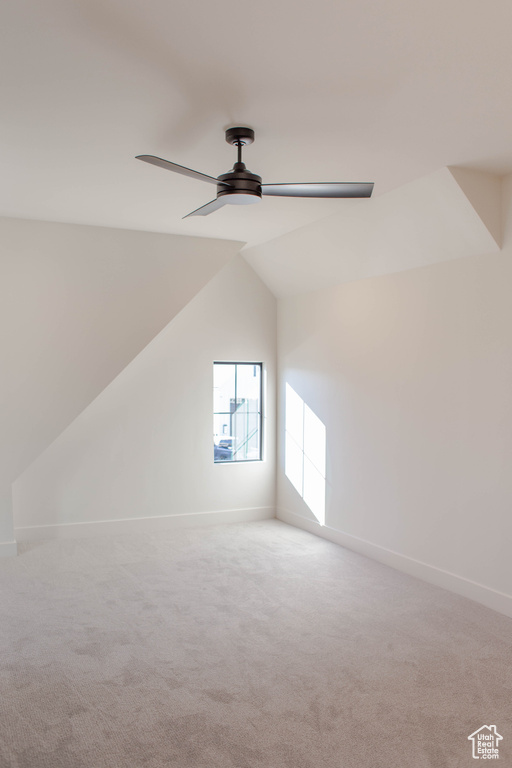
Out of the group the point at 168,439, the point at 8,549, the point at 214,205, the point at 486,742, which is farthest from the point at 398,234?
the point at 8,549

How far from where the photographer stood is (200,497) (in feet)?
21.6

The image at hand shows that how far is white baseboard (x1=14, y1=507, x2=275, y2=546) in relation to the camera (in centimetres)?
589

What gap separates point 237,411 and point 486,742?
4524 millimetres

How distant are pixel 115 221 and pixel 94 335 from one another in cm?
103

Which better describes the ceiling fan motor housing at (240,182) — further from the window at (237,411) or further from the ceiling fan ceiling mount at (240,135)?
the window at (237,411)

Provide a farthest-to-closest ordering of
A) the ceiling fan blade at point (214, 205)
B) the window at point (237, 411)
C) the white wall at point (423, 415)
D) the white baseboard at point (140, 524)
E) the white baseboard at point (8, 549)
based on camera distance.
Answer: the window at point (237, 411) → the white baseboard at point (140, 524) → the white baseboard at point (8, 549) → the white wall at point (423, 415) → the ceiling fan blade at point (214, 205)

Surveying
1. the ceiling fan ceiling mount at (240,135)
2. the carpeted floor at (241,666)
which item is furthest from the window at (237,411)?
the ceiling fan ceiling mount at (240,135)

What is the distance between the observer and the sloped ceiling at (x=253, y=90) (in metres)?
2.32

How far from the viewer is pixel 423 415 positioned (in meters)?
4.84

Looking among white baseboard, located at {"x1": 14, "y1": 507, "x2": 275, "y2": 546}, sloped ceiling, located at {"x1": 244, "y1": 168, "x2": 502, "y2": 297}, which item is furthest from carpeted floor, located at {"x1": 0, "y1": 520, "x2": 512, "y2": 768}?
sloped ceiling, located at {"x1": 244, "y1": 168, "x2": 502, "y2": 297}

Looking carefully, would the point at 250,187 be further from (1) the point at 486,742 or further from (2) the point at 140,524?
(2) the point at 140,524

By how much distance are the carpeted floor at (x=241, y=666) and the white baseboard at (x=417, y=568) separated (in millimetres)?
100

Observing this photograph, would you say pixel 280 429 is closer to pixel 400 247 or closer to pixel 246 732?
pixel 400 247

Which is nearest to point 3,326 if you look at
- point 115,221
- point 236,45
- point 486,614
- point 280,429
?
point 115,221
